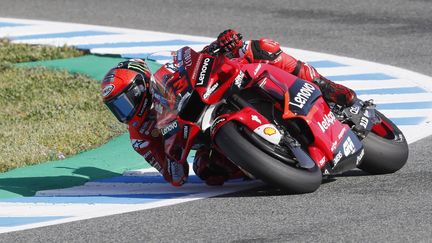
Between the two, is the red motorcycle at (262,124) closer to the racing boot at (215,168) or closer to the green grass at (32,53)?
the racing boot at (215,168)

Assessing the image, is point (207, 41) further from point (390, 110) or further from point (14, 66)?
point (390, 110)

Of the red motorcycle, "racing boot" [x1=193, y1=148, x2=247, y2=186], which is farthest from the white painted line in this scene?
the red motorcycle

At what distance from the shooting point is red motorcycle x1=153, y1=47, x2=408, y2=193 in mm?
7785

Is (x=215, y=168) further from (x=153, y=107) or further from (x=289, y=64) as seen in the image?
(x=289, y=64)

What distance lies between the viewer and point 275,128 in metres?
7.92

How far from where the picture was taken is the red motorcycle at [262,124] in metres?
7.79

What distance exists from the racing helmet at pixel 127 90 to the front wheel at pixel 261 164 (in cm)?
103

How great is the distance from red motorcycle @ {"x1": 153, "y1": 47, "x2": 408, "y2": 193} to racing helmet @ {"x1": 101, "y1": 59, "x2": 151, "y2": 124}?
181mm

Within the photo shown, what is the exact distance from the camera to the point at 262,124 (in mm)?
7863

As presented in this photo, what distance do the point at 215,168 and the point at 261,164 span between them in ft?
2.73

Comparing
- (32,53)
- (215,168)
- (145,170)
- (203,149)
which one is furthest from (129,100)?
(32,53)

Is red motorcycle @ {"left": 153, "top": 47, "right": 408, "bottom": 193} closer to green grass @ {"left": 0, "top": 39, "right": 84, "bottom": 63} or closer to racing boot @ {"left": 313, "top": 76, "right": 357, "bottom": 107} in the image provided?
racing boot @ {"left": 313, "top": 76, "right": 357, "bottom": 107}

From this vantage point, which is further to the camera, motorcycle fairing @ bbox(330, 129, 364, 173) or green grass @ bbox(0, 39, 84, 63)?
green grass @ bbox(0, 39, 84, 63)

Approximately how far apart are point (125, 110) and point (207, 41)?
6.63 metres
